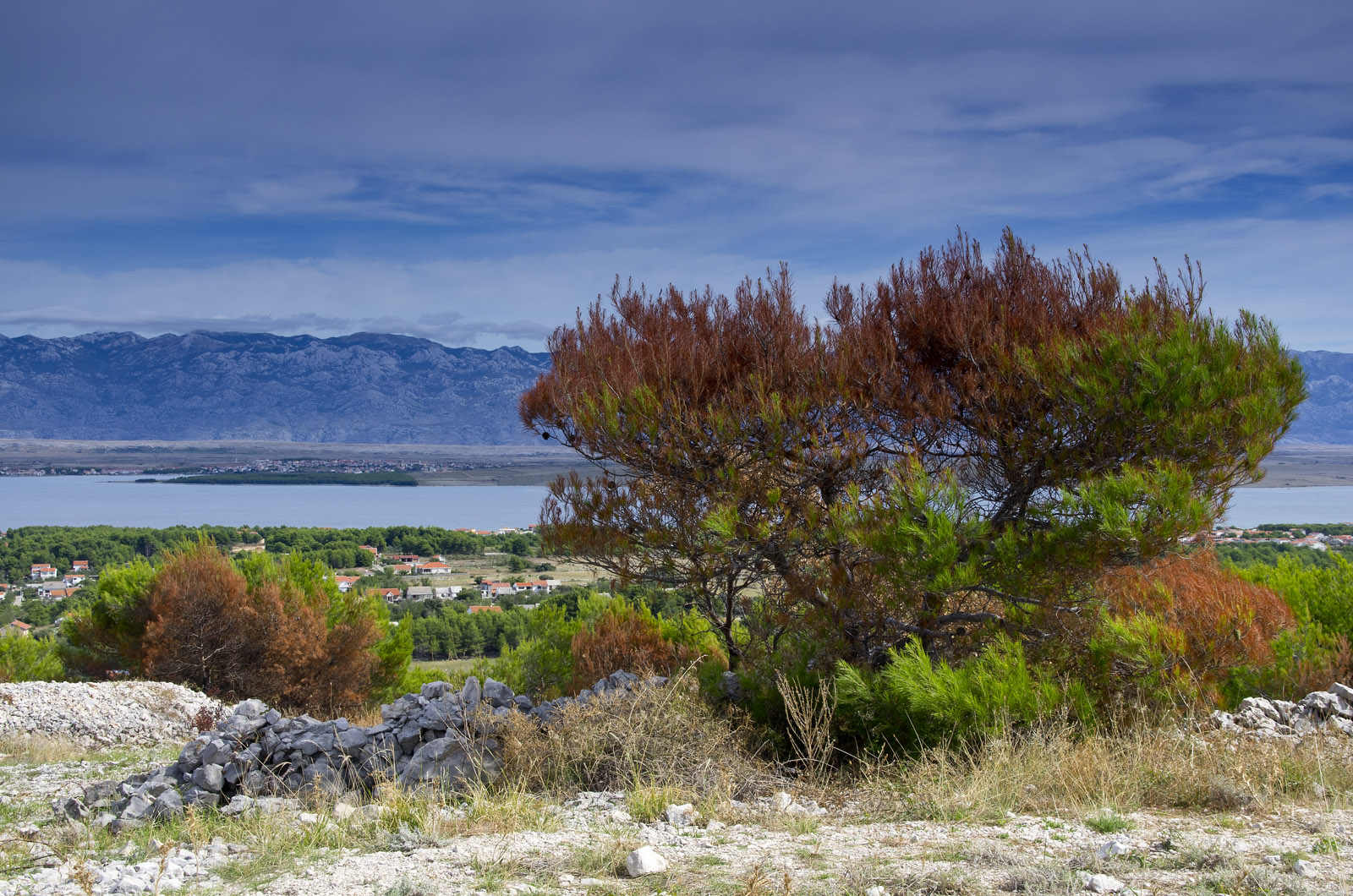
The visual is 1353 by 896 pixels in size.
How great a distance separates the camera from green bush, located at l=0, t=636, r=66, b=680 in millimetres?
16922

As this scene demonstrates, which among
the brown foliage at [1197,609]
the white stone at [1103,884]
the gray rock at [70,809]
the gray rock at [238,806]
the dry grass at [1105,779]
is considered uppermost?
the brown foliage at [1197,609]

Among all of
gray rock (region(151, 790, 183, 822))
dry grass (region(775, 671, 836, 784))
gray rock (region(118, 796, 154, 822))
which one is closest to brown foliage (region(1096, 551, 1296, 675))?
dry grass (region(775, 671, 836, 784))

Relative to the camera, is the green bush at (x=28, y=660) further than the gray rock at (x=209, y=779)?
Yes

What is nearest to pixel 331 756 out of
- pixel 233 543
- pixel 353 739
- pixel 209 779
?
pixel 353 739

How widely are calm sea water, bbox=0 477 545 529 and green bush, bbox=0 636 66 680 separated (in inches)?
1286

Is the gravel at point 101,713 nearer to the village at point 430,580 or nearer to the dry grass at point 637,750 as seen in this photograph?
the dry grass at point 637,750

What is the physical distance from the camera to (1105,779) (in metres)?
4.69

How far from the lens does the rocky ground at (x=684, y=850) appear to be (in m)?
3.37

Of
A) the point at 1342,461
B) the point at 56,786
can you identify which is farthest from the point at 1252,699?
the point at 1342,461

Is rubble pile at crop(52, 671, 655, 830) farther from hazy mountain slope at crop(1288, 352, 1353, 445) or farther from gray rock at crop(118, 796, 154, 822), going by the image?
hazy mountain slope at crop(1288, 352, 1353, 445)

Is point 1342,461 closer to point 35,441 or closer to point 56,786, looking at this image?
point 56,786

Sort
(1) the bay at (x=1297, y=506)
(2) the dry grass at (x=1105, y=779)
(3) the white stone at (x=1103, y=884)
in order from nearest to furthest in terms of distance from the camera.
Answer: (3) the white stone at (x=1103, y=884) < (2) the dry grass at (x=1105, y=779) < (1) the bay at (x=1297, y=506)

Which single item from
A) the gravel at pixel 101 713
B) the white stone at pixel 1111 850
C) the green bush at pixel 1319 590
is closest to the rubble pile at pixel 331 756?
the white stone at pixel 1111 850

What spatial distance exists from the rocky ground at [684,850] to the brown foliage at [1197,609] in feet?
7.39
